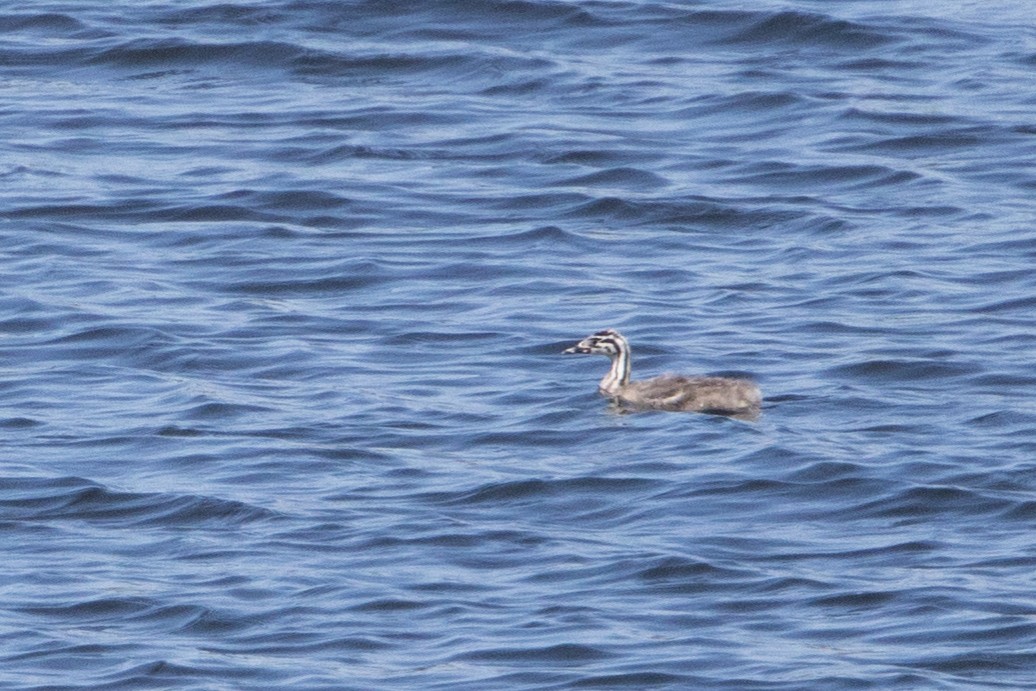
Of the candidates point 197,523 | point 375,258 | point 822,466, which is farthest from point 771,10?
point 197,523

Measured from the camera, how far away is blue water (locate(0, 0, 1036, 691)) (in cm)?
1178

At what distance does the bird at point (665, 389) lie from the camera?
1545 cm

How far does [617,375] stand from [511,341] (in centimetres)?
106

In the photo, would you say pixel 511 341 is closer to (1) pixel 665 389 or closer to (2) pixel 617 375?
(2) pixel 617 375

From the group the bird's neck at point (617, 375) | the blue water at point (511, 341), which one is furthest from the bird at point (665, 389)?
the blue water at point (511, 341)

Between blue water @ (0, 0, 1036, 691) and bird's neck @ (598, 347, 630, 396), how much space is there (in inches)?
4.8

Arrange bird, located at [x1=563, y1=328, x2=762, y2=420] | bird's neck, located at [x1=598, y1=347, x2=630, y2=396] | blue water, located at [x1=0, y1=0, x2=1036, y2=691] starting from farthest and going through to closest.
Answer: bird's neck, located at [x1=598, y1=347, x2=630, y2=396], bird, located at [x1=563, y1=328, x2=762, y2=420], blue water, located at [x1=0, y1=0, x2=1036, y2=691]

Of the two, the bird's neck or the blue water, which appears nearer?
the blue water

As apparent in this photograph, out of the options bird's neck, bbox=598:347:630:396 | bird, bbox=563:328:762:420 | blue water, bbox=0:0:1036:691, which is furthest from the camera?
bird's neck, bbox=598:347:630:396

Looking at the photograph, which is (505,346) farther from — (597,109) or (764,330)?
(597,109)

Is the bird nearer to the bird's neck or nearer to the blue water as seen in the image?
the bird's neck

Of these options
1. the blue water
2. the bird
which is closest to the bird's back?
the bird

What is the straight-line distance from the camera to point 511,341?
17250mm

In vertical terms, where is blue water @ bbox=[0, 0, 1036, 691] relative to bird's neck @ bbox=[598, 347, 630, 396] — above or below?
above
